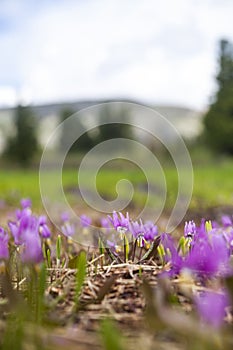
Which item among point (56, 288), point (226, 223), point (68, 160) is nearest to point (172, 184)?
point (226, 223)

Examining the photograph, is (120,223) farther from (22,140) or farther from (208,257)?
(22,140)

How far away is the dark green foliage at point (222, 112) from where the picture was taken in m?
53.2

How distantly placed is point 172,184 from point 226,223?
527 inches

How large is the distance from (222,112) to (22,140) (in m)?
17.7

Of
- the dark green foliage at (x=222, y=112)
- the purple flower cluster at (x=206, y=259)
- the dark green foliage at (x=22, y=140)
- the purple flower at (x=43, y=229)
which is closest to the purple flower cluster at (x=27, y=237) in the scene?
the purple flower at (x=43, y=229)

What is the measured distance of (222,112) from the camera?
53.7 metres

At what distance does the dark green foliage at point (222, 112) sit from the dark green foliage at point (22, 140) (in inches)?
613

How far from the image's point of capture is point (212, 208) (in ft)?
32.2

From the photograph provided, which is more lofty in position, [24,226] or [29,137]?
[29,137]

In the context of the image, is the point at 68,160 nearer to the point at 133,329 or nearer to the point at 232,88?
the point at 232,88

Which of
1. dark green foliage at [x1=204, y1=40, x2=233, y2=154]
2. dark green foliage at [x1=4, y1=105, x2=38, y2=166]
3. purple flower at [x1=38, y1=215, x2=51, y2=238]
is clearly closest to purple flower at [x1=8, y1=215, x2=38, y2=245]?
purple flower at [x1=38, y1=215, x2=51, y2=238]

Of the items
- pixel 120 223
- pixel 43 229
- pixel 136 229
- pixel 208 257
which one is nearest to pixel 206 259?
pixel 208 257

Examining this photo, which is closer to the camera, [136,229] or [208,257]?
[208,257]

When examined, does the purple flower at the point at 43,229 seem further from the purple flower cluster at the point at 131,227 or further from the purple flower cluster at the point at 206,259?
the purple flower cluster at the point at 206,259
